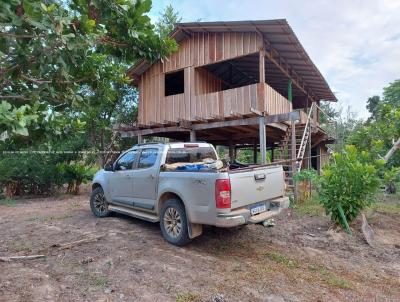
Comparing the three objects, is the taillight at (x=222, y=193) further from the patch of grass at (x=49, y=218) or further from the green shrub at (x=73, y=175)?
the green shrub at (x=73, y=175)

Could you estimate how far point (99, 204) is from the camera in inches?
309

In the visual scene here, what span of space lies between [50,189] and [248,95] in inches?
357

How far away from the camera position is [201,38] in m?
12.0

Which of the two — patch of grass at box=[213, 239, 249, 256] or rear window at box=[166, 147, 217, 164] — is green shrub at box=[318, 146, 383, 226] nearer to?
patch of grass at box=[213, 239, 249, 256]

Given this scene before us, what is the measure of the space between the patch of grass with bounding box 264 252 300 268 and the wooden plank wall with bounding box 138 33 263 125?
598cm

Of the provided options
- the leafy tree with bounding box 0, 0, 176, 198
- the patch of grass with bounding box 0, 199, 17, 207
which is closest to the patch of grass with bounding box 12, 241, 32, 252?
the leafy tree with bounding box 0, 0, 176, 198

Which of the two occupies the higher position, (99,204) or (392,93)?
(392,93)

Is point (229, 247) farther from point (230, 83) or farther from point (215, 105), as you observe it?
point (230, 83)

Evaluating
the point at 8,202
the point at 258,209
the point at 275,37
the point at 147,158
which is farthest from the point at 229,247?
the point at 8,202

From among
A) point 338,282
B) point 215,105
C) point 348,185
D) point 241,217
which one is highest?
point 215,105

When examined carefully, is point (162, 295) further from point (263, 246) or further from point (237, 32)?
point (237, 32)

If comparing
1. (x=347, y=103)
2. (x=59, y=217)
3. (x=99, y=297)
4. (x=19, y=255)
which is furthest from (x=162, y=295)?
(x=347, y=103)

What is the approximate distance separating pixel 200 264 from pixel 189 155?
8.31ft

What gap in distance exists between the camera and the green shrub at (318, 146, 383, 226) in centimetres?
669
